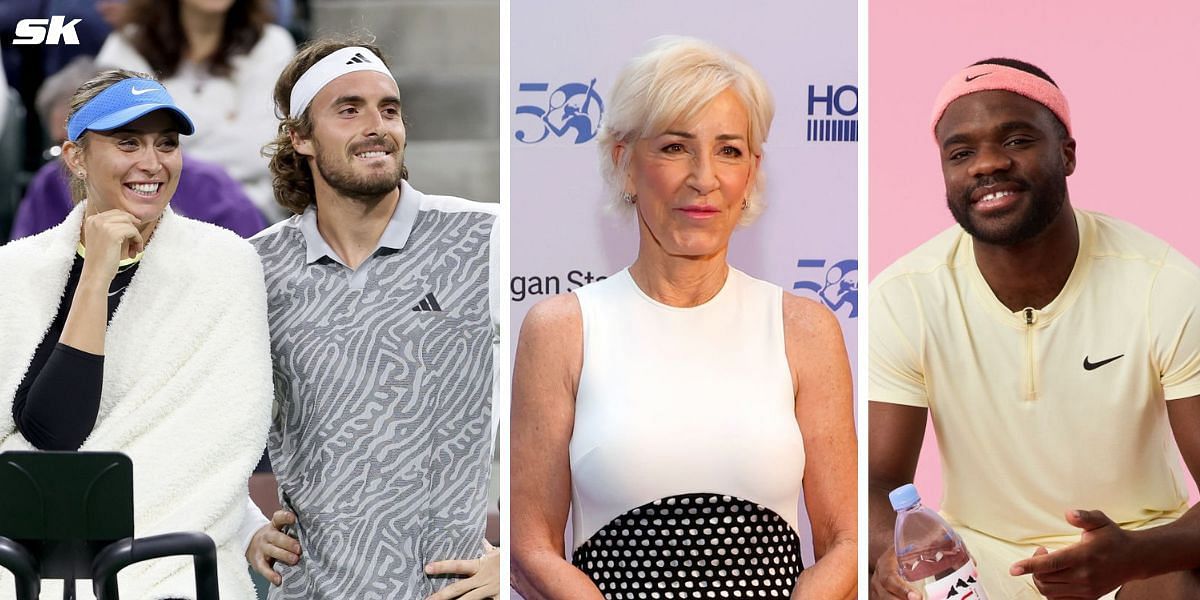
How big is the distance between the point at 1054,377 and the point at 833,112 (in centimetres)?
75

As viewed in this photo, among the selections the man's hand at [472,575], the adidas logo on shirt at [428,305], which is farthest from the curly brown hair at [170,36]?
the man's hand at [472,575]

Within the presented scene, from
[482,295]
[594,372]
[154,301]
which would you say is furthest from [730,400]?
[154,301]

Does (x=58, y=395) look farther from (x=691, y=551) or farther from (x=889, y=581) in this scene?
(x=889, y=581)

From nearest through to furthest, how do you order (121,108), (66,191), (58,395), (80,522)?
(80,522) → (58,395) → (121,108) → (66,191)

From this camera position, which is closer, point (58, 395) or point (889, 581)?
point (58, 395)

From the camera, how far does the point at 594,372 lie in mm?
3102

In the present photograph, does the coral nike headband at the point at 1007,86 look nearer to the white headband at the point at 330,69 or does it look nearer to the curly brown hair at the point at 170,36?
the white headband at the point at 330,69

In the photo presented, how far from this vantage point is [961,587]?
3.11 meters

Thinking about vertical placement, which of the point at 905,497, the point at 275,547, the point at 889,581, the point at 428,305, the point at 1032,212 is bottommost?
the point at 889,581

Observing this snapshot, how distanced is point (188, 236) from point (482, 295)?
0.65m

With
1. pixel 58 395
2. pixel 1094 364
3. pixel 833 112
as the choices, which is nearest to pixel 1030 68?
pixel 833 112

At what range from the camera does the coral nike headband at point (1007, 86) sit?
123 inches

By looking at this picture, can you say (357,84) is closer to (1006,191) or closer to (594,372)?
(594,372)

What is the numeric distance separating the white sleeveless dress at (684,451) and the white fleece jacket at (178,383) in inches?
28.1
